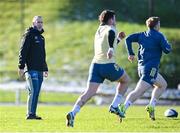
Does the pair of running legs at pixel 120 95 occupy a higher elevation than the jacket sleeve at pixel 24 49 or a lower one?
lower

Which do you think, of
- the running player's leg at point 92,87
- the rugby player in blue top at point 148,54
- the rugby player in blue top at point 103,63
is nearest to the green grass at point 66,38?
the rugby player in blue top at point 148,54

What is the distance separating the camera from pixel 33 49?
17109 millimetres

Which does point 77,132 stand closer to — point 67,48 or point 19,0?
point 67,48

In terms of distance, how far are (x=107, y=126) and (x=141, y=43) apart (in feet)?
8.25

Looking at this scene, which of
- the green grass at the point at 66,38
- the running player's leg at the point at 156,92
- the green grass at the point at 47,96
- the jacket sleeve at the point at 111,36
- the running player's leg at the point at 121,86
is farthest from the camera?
the green grass at the point at 66,38

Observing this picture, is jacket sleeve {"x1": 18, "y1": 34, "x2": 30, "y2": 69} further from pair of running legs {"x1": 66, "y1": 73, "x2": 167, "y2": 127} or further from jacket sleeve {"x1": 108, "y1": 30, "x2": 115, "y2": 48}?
jacket sleeve {"x1": 108, "y1": 30, "x2": 115, "y2": 48}

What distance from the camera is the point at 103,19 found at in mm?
15062

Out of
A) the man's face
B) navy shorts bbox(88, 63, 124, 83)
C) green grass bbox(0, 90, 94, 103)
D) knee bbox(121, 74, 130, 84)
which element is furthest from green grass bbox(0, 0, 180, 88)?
navy shorts bbox(88, 63, 124, 83)

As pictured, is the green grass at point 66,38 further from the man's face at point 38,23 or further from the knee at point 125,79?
the knee at point 125,79

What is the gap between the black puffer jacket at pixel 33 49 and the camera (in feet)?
55.8

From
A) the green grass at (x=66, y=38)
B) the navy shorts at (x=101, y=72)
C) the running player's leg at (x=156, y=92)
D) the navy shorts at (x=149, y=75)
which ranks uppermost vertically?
the navy shorts at (x=101, y=72)

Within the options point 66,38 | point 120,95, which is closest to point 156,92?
point 120,95

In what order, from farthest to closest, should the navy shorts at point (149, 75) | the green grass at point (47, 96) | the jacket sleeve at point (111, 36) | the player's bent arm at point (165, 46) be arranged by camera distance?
the green grass at point (47, 96) < the navy shorts at point (149, 75) < the player's bent arm at point (165, 46) < the jacket sleeve at point (111, 36)

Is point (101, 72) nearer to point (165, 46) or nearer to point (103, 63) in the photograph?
point (103, 63)
